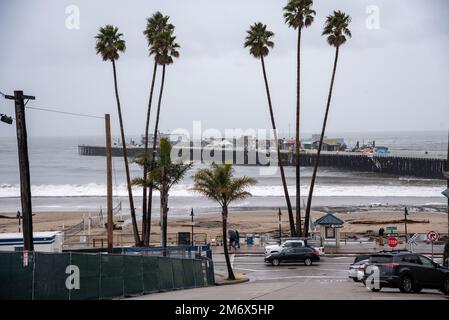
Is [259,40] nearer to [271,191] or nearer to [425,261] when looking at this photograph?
[425,261]

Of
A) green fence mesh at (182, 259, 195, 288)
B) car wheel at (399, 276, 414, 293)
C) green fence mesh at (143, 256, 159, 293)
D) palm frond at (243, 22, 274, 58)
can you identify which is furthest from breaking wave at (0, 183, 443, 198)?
car wheel at (399, 276, 414, 293)

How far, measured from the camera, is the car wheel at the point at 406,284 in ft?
95.7

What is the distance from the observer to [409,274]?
2927 cm

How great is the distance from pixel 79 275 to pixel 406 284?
12.0 metres

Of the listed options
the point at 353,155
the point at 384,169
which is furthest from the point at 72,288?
the point at 353,155

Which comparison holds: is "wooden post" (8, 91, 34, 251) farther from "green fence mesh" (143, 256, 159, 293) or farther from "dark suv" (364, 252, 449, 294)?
"dark suv" (364, 252, 449, 294)

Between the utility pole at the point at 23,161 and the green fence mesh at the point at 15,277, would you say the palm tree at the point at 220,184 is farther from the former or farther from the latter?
the green fence mesh at the point at 15,277

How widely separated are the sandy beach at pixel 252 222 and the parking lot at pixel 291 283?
18389mm

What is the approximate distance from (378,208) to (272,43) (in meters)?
38.5

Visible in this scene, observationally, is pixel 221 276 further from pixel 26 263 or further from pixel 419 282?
pixel 26 263

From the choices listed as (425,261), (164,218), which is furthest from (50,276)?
(164,218)

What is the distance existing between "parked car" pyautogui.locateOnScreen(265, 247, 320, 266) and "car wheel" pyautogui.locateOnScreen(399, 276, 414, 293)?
761 inches

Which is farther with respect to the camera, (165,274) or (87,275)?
(165,274)

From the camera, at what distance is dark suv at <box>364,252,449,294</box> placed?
29203 mm
